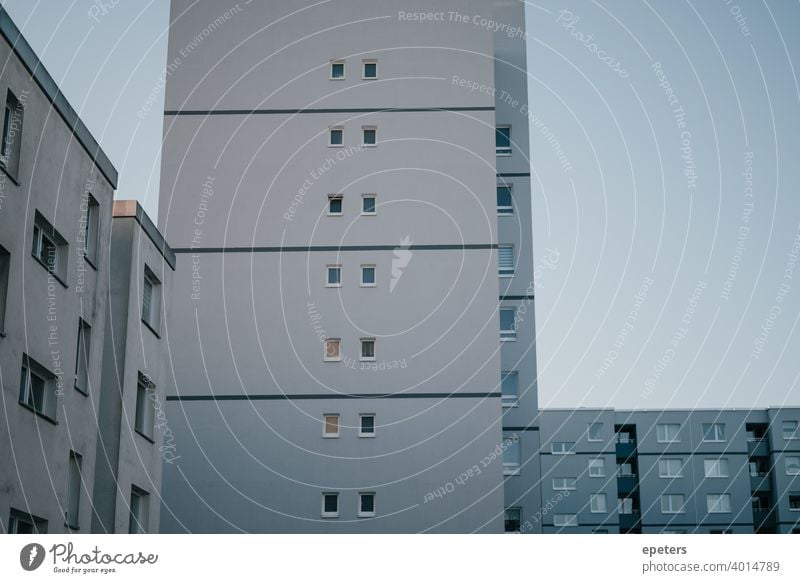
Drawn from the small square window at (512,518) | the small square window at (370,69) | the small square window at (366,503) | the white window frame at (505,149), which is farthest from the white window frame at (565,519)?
the small square window at (370,69)

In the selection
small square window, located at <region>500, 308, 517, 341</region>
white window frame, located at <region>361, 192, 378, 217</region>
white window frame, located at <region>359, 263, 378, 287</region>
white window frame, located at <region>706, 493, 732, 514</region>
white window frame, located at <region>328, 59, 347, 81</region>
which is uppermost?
white window frame, located at <region>328, 59, 347, 81</region>

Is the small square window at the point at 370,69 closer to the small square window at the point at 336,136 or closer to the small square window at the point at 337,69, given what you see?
the small square window at the point at 337,69

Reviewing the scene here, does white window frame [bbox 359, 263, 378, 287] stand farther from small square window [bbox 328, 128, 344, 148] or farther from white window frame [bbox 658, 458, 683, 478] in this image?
white window frame [bbox 658, 458, 683, 478]

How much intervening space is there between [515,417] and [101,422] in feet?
56.2

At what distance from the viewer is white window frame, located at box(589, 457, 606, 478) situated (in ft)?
261

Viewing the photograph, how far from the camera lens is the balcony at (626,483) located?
81500mm

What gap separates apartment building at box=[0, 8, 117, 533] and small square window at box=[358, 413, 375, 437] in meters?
12.9

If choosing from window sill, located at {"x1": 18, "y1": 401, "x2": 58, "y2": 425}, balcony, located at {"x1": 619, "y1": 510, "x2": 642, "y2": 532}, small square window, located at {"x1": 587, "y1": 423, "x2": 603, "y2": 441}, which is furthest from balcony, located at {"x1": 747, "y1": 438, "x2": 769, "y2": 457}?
window sill, located at {"x1": 18, "y1": 401, "x2": 58, "y2": 425}

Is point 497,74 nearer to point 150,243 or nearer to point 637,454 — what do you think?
point 150,243

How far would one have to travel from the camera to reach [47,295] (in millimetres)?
20078

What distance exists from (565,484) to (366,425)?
45.4 metres

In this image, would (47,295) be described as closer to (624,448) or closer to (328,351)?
(328,351)

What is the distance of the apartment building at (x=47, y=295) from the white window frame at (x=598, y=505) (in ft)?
195
